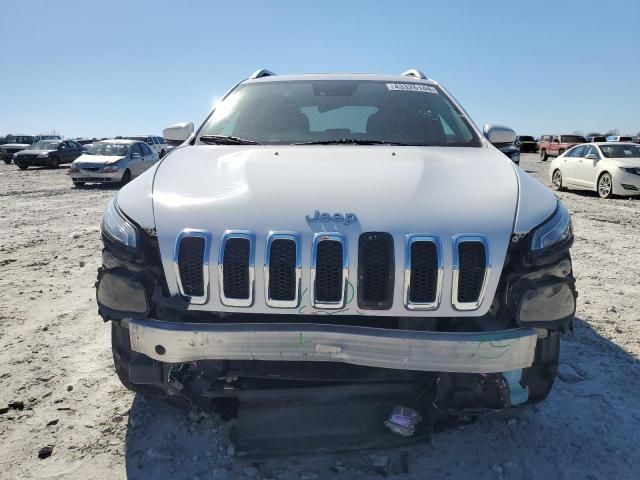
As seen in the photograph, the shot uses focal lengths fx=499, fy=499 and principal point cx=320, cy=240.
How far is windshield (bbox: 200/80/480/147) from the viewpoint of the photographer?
313 cm

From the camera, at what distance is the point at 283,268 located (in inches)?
77.8

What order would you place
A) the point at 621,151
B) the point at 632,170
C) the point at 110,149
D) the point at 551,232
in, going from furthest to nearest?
the point at 110,149
the point at 621,151
the point at 632,170
the point at 551,232

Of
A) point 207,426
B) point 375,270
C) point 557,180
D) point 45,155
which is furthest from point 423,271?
point 45,155

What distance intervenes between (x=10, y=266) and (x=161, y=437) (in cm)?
442

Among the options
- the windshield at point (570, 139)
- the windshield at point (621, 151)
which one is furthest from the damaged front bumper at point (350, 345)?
the windshield at point (570, 139)

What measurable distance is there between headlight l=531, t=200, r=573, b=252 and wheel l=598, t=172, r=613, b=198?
12.4 m

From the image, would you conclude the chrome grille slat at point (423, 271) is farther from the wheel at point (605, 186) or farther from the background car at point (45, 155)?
the background car at point (45, 155)

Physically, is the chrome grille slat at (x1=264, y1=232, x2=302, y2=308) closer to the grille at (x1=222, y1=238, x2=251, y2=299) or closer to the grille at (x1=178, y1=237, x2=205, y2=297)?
the grille at (x1=222, y1=238, x2=251, y2=299)

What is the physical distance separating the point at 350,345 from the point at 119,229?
44.1 inches

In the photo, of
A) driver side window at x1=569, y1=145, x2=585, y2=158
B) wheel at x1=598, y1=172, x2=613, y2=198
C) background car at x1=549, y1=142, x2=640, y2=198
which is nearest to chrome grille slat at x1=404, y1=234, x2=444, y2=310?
background car at x1=549, y1=142, x2=640, y2=198

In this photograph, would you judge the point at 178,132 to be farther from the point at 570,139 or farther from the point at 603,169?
the point at 570,139

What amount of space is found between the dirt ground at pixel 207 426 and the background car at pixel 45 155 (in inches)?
882

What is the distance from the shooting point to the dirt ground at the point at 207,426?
2333 millimetres

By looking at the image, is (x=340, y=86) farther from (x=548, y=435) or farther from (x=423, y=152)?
(x=548, y=435)
